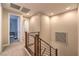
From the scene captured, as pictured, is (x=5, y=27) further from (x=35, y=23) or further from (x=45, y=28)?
(x=45, y=28)

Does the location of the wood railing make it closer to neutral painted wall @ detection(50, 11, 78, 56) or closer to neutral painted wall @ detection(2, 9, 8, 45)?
neutral painted wall @ detection(50, 11, 78, 56)

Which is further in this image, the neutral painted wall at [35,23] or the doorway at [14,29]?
the neutral painted wall at [35,23]

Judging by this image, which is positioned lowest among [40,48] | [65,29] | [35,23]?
[40,48]

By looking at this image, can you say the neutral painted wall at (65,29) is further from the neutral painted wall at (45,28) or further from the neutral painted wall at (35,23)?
the neutral painted wall at (35,23)

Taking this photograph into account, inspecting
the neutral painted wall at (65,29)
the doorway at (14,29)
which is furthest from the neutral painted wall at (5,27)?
the neutral painted wall at (65,29)

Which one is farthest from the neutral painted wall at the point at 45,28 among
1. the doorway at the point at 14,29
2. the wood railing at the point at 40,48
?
the doorway at the point at 14,29

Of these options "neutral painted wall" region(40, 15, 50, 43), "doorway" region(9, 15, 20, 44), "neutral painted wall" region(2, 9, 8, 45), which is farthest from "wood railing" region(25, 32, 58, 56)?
"neutral painted wall" region(2, 9, 8, 45)

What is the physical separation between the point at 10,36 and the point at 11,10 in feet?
2.07

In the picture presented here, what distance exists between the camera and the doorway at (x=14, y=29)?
6.91ft

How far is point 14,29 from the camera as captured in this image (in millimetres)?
2154

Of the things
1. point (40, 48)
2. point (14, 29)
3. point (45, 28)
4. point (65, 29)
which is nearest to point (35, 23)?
point (45, 28)

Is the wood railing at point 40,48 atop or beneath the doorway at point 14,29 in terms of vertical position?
beneath

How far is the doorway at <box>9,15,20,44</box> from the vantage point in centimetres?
211

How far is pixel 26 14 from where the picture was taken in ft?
7.68
